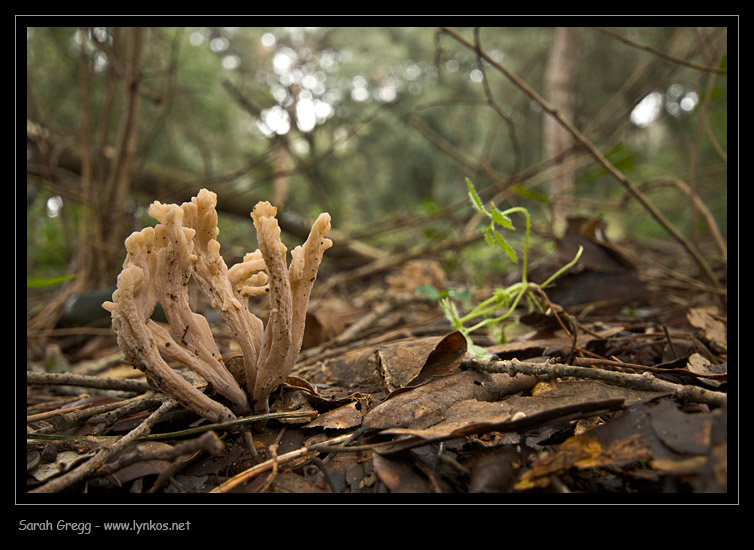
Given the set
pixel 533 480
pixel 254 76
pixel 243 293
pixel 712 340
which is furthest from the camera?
pixel 254 76

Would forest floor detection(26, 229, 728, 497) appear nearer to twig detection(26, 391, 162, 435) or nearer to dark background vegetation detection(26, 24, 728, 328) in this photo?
twig detection(26, 391, 162, 435)

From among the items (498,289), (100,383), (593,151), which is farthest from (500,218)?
(100,383)

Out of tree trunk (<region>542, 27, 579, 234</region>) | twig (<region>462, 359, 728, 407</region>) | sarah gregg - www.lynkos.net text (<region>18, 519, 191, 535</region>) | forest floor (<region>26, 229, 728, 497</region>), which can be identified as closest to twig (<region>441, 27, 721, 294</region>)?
forest floor (<region>26, 229, 728, 497</region>)

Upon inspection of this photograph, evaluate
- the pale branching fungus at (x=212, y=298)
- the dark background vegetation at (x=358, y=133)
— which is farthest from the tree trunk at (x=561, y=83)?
the pale branching fungus at (x=212, y=298)

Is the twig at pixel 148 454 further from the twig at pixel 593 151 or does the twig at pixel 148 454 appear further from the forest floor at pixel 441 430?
the twig at pixel 593 151

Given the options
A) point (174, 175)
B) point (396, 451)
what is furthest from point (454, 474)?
point (174, 175)

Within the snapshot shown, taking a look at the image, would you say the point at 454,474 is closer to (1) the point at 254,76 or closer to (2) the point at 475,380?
(2) the point at 475,380
